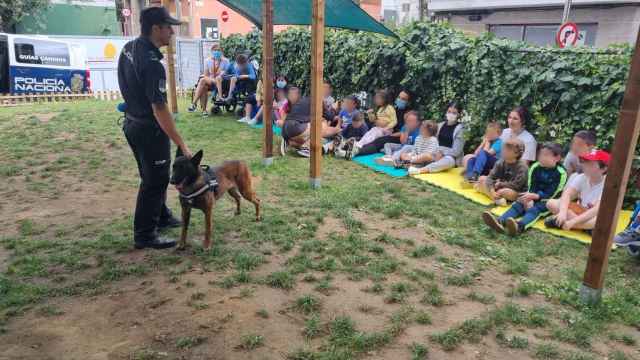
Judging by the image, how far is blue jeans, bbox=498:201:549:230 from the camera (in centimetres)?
528

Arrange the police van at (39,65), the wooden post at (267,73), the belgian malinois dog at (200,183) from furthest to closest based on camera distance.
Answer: the police van at (39,65), the wooden post at (267,73), the belgian malinois dog at (200,183)

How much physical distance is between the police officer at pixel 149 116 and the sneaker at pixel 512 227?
10.8 ft

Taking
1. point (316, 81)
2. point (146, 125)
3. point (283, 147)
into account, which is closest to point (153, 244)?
point (146, 125)

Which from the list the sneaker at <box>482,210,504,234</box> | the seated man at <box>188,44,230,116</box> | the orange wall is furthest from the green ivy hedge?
the orange wall

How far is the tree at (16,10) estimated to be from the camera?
2442cm

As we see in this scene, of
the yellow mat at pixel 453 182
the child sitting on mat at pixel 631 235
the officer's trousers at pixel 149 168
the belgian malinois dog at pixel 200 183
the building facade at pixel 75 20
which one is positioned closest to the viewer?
the belgian malinois dog at pixel 200 183

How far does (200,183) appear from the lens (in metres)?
4.29

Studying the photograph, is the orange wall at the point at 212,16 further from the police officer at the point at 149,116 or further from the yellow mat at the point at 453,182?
the police officer at the point at 149,116

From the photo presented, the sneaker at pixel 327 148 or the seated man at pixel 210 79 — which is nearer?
the sneaker at pixel 327 148

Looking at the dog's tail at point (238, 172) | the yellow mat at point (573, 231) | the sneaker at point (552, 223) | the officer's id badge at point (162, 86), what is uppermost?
the officer's id badge at point (162, 86)

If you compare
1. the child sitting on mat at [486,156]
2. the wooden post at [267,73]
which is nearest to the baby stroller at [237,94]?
the wooden post at [267,73]

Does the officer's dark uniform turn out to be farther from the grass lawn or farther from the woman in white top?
the woman in white top

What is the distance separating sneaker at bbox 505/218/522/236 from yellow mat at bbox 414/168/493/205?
1044 mm

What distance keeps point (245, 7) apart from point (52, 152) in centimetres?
410
